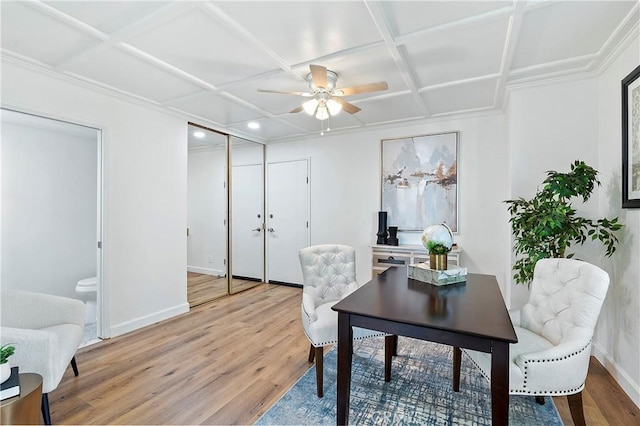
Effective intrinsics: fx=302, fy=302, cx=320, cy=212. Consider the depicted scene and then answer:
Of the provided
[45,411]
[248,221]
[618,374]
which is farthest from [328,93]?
[248,221]

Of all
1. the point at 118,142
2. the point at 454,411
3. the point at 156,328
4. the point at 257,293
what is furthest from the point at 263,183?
the point at 454,411

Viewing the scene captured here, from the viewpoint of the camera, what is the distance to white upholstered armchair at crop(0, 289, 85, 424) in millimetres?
1688

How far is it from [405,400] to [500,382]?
0.93m

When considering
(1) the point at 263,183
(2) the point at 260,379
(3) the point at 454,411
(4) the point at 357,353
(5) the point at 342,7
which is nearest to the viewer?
(5) the point at 342,7

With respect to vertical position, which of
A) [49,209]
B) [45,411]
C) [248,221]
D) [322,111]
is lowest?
[45,411]

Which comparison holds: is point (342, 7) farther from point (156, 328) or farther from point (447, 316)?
point (156, 328)

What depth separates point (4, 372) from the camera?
1446 mm

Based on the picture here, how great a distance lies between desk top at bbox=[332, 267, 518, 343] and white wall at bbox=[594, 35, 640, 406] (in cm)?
95

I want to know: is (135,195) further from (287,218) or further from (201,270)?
(287,218)

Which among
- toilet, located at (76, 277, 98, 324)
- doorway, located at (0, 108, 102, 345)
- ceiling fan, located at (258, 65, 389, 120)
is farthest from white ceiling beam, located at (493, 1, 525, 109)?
toilet, located at (76, 277, 98, 324)

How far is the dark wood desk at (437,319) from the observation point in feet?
4.20

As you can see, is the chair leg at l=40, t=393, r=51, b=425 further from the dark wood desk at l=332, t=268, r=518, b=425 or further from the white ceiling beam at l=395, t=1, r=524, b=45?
the white ceiling beam at l=395, t=1, r=524, b=45

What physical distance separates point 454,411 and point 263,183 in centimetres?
426

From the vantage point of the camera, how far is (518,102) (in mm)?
2906
